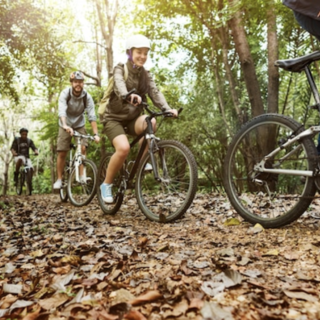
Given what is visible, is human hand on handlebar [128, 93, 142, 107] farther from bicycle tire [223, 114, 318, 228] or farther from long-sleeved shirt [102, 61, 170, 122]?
bicycle tire [223, 114, 318, 228]

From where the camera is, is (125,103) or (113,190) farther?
(113,190)

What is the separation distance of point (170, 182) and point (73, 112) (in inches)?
134

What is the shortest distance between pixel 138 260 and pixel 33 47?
33.6ft

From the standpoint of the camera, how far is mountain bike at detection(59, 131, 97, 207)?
19.5 ft

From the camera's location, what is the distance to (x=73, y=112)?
6.44 metres

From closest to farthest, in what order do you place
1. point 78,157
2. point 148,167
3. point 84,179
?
point 148,167 < point 84,179 < point 78,157

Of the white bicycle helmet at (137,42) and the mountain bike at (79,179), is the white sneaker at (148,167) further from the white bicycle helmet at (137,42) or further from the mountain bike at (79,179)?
the mountain bike at (79,179)

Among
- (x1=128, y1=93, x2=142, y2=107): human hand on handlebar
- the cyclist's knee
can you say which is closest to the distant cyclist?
the cyclist's knee

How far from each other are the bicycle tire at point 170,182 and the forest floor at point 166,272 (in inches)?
9.0

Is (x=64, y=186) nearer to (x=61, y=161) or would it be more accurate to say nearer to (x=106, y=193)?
(x=61, y=161)

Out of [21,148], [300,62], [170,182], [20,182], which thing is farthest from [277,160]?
[20,182]

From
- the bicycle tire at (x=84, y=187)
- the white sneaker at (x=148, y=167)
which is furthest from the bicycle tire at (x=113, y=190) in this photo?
the bicycle tire at (x=84, y=187)

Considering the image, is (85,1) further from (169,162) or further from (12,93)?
(169,162)

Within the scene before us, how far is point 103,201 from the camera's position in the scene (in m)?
4.71
